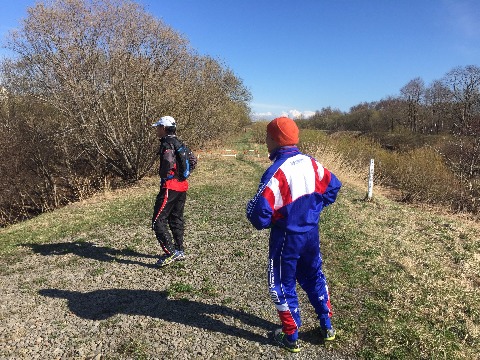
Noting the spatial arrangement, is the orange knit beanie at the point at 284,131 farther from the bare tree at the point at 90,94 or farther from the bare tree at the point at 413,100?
the bare tree at the point at 413,100

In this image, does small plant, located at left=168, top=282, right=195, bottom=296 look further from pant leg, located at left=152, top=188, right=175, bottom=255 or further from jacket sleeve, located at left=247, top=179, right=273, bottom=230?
jacket sleeve, located at left=247, top=179, right=273, bottom=230

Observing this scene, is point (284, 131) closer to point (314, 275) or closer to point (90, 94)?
point (314, 275)

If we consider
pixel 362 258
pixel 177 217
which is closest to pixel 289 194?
pixel 177 217

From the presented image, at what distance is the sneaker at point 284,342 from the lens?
3295 millimetres

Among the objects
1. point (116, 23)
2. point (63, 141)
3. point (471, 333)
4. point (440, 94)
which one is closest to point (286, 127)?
point (471, 333)

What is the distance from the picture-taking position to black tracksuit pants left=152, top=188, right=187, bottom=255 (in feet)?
16.7

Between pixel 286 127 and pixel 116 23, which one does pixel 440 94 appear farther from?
pixel 286 127

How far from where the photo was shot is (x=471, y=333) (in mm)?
3580

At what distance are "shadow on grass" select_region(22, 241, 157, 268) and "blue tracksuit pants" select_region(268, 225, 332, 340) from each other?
111 inches

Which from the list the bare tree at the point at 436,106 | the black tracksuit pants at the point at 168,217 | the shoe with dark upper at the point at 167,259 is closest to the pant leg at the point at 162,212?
the black tracksuit pants at the point at 168,217

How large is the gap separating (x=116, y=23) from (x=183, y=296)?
9503 millimetres

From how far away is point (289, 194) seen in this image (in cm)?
297

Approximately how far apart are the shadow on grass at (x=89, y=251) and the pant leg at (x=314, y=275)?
287cm

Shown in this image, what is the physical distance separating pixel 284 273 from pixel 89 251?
14.1 ft
